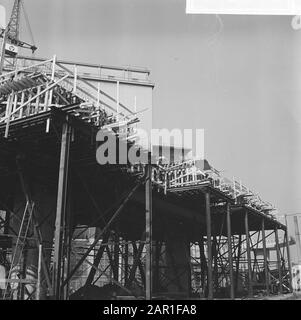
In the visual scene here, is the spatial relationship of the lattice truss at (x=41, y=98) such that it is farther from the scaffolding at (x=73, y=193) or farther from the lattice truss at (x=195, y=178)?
the lattice truss at (x=195, y=178)

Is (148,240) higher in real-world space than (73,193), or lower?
lower

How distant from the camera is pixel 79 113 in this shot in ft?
53.2

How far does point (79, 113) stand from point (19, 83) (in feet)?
8.71

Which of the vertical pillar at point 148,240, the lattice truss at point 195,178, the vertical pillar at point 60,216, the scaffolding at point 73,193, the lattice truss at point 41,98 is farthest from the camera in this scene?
the lattice truss at point 195,178

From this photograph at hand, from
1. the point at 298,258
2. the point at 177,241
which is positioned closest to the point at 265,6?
A: the point at 177,241

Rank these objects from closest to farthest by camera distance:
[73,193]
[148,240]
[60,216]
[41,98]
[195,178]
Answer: [60,216] < [41,98] < [148,240] < [73,193] < [195,178]

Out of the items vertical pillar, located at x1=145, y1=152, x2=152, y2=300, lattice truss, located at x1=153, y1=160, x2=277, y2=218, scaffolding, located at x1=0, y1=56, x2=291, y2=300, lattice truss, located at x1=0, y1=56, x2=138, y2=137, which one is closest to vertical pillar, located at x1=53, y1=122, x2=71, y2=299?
scaffolding, located at x1=0, y1=56, x2=291, y2=300

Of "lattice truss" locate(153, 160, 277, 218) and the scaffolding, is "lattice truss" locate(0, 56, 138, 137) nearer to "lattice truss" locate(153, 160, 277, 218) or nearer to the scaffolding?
the scaffolding

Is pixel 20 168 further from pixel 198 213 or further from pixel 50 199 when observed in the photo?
pixel 198 213

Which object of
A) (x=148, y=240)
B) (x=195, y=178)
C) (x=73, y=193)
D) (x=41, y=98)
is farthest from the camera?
(x=195, y=178)

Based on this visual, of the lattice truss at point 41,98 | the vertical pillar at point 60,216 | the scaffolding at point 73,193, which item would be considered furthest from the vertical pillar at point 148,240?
the vertical pillar at point 60,216

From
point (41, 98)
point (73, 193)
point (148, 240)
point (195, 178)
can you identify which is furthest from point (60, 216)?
point (195, 178)

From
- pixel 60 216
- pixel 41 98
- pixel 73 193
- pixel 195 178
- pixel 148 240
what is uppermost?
pixel 41 98

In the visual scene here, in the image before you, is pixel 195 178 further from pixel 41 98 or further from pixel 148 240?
pixel 41 98
